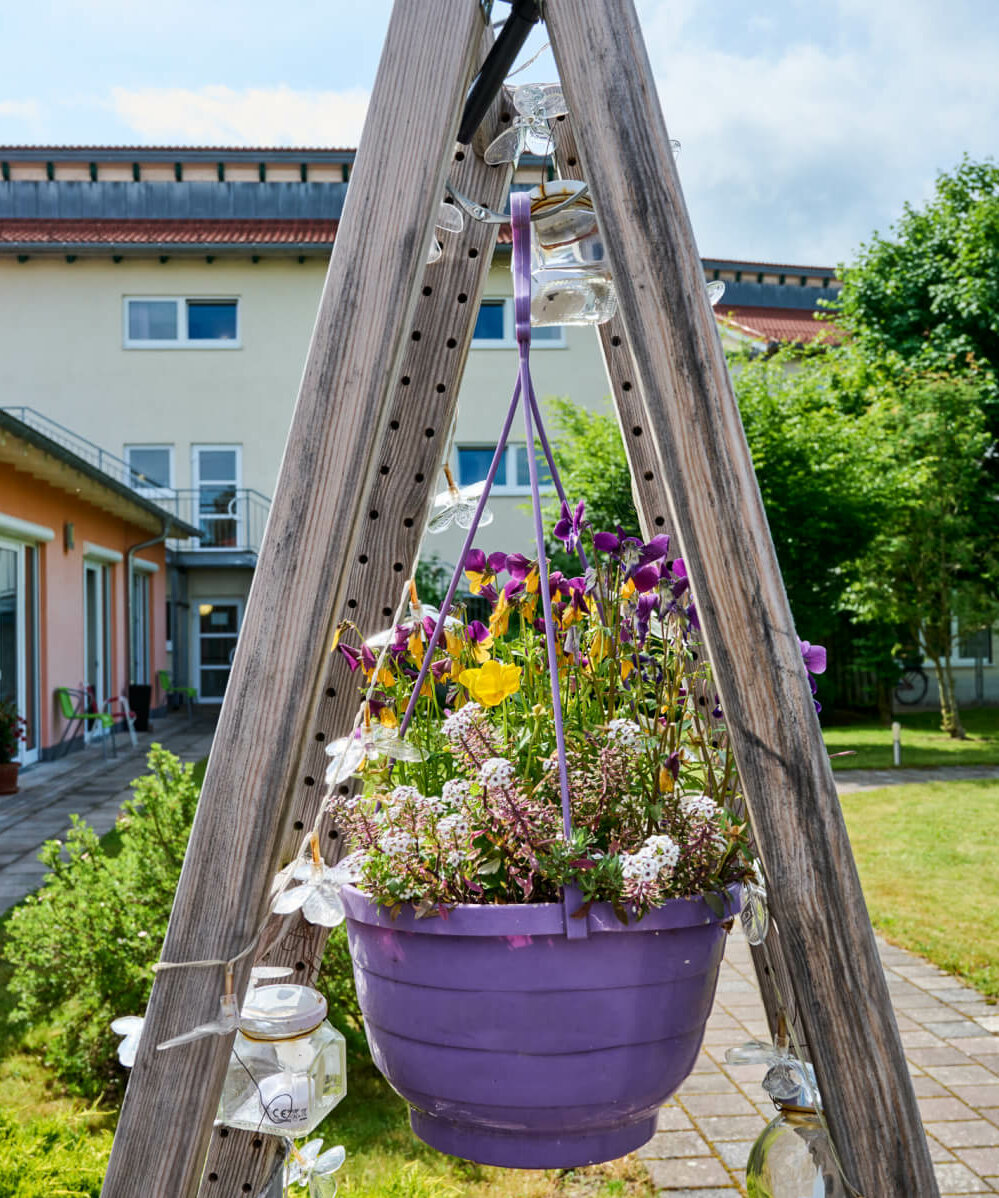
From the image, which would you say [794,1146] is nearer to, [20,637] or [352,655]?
[352,655]

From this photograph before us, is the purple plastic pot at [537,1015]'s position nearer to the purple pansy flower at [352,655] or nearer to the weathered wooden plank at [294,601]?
the weathered wooden plank at [294,601]

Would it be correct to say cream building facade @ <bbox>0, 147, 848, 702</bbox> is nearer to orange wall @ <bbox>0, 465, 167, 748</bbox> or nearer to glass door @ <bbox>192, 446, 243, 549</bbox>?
glass door @ <bbox>192, 446, 243, 549</bbox>

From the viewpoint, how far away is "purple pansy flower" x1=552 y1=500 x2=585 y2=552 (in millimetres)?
1256

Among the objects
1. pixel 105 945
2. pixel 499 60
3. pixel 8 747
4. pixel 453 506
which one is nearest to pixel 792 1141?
pixel 453 506

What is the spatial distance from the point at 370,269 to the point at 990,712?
18455mm

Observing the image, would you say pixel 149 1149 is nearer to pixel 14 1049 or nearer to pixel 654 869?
pixel 654 869

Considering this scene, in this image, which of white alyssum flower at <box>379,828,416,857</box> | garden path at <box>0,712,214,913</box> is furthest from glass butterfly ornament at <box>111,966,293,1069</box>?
garden path at <box>0,712,214,913</box>

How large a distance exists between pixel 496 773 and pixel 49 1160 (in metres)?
1.57

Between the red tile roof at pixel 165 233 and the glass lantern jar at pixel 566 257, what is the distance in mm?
16157

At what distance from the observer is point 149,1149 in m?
0.97

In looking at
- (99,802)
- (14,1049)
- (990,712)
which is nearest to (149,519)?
(99,802)

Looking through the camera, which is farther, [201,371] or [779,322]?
[779,322]

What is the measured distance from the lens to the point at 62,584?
38.6 feet

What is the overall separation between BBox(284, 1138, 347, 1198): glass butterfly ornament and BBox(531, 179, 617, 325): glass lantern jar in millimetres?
941
